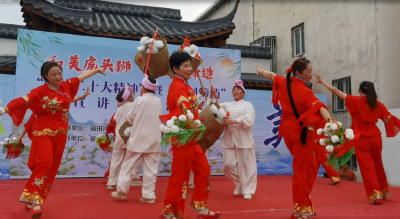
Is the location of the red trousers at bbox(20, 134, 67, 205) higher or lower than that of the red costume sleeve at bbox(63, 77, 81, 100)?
lower

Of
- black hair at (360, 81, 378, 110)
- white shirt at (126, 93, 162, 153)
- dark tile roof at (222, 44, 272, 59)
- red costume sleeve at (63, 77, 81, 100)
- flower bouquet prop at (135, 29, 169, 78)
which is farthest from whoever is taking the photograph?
dark tile roof at (222, 44, 272, 59)

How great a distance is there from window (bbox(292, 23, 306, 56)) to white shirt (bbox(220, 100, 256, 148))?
21.3 feet

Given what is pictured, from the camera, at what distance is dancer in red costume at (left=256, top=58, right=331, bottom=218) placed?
306 centimetres

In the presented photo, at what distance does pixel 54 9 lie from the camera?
276 inches

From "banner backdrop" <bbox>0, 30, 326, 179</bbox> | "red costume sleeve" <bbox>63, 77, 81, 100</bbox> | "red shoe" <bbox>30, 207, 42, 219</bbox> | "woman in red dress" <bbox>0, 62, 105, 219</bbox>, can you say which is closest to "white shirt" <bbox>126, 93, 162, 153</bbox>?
"red costume sleeve" <bbox>63, 77, 81, 100</bbox>

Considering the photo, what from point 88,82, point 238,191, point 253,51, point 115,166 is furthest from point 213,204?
point 253,51

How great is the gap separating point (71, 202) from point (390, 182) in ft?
18.7

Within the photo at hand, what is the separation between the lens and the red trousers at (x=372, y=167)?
4.19 meters

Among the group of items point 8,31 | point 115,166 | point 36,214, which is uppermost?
point 8,31

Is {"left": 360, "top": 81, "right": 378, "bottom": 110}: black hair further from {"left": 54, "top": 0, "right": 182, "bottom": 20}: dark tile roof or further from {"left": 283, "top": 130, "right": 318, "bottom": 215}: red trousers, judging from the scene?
{"left": 54, "top": 0, "right": 182, "bottom": 20}: dark tile roof

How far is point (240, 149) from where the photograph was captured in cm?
462

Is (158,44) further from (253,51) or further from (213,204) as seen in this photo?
(253,51)

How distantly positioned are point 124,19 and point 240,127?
626 cm

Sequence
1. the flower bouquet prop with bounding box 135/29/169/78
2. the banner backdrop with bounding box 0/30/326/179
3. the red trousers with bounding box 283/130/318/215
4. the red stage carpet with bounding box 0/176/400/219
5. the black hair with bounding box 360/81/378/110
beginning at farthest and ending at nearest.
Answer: the banner backdrop with bounding box 0/30/326/179
the black hair with bounding box 360/81/378/110
the flower bouquet prop with bounding box 135/29/169/78
the red stage carpet with bounding box 0/176/400/219
the red trousers with bounding box 283/130/318/215
